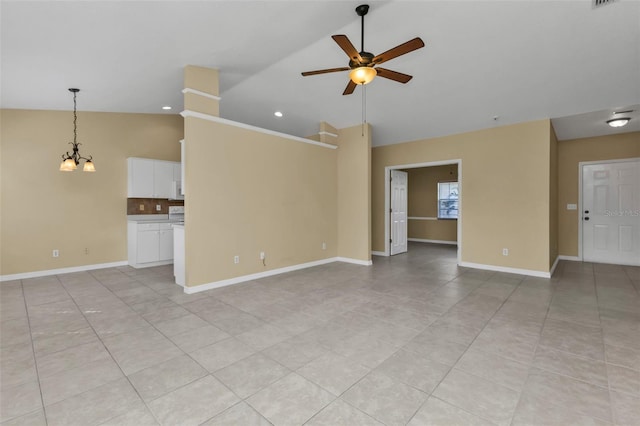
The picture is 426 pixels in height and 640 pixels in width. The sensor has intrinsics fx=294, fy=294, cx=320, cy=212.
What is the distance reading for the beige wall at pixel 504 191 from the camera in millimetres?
5008

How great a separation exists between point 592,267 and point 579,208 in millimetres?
1339

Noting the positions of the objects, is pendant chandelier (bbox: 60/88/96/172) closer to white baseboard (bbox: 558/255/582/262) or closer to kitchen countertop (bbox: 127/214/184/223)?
kitchen countertop (bbox: 127/214/184/223)

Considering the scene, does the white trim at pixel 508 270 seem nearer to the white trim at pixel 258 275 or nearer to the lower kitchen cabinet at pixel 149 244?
the white trim at pixel 258 275

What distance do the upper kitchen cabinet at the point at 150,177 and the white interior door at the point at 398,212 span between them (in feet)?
16.5

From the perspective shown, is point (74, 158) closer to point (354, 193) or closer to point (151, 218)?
point (151, 218)

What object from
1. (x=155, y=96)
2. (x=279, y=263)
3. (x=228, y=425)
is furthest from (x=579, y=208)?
(x=155, y=96)

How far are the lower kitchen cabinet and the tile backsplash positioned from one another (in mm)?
349

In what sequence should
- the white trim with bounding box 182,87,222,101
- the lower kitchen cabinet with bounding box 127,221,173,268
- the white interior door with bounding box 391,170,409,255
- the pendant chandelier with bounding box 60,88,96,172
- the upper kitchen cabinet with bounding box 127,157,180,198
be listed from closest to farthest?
the white trim with bounding box 182,87,222,101 < the pendant chandelier with bounding box 60,88,96,172 < the lower kitchen cabinet with bounding box 127,221,173,268 < the upper kitchen cabinet with bounding box 127,157,180,198 < the white interior door with bounding box 391,170,409,255

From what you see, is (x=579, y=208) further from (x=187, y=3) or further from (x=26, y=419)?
(x=26, y=419)

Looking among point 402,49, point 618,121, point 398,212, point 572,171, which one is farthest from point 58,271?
point 572,171

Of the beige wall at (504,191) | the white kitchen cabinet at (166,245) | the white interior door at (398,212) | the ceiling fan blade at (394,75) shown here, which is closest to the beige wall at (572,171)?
the beige wall at (504,191)

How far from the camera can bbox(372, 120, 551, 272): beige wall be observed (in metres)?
5.01

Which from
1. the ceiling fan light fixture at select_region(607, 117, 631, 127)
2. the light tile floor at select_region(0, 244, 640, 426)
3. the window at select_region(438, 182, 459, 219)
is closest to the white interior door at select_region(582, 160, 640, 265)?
→ the ceiling fan light fixture at select_region(607, 117, 631, 127)

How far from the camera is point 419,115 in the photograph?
5.50 meters
